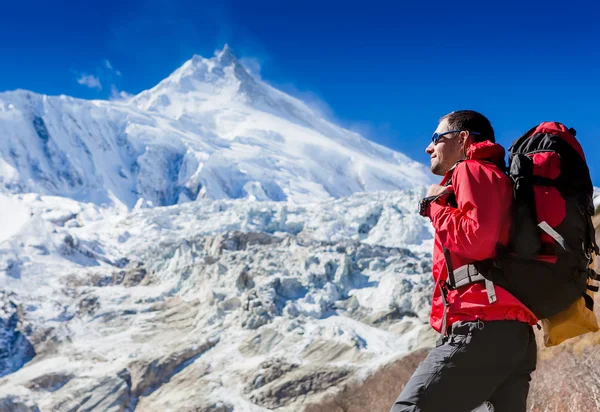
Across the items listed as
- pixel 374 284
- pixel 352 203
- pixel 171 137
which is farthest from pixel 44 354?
pixel 171 137

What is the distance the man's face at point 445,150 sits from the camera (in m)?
3.63

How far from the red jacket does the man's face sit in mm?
371

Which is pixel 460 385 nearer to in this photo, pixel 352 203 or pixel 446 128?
pixel 446 128

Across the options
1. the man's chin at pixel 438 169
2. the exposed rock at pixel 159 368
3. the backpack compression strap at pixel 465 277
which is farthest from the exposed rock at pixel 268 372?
the backpack compression strap at pixel 465 277

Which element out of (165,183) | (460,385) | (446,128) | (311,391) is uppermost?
(165,183)

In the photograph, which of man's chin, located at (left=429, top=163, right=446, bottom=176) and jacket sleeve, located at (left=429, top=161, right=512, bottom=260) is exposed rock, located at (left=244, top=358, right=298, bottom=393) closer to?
man's chin, located at (left=429, top=163, right=446, bottom=176)

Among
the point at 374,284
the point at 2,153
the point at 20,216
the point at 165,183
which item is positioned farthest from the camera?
the point at 165,183

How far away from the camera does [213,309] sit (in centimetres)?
6588

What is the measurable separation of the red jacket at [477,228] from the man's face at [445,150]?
37 cm

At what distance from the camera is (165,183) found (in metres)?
179

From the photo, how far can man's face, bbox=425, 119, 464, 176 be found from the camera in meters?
3.63

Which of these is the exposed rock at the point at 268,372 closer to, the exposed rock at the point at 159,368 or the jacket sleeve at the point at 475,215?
the exposed rock at the point at 159,368

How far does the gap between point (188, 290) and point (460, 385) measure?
74.3m

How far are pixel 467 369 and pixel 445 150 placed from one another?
51.7 inches
